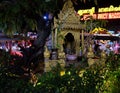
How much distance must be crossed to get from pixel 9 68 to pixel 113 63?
1.65m

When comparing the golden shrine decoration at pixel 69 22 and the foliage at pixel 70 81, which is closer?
the foliage at pixel 70 81

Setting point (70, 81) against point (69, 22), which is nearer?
point (70, 81)

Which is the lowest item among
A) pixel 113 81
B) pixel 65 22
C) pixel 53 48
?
pixel 113 81

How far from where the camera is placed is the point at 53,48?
6121 mm

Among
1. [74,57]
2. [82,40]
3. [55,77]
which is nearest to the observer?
[55,77]

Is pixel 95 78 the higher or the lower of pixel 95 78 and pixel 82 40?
the lower

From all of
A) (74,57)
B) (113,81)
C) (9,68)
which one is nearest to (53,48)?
(74,57)

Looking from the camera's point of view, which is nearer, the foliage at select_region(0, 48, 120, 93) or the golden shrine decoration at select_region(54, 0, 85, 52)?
the foliage at select_region(0, 48, 120, 93)

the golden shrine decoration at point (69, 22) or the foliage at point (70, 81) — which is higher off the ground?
the golden shrine decoration at point (69, 22)

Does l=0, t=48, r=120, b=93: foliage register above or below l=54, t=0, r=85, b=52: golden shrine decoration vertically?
below

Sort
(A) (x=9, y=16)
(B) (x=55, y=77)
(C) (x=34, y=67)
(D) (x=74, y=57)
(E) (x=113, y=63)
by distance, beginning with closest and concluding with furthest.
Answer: (B) (x=55, y=77)
(A) (x=9, y=16)
(E) (x=113, y=63)
(C) (x=34, y=67)
(D) (x=74, y=57)

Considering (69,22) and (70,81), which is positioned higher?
(69,22)

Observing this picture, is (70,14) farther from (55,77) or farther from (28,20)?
(55,77)

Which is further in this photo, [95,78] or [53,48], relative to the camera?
[53,48]
